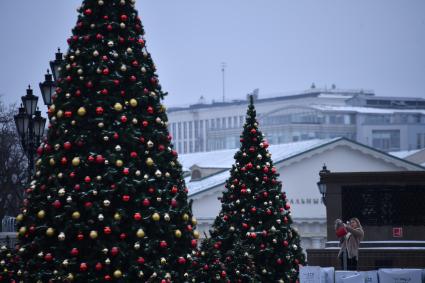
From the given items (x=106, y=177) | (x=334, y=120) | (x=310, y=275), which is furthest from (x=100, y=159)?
(x=334, y=120)

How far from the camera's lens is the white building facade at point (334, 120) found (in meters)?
136

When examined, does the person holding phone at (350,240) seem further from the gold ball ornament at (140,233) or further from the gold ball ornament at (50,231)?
the gold ball ornament at (50,231)

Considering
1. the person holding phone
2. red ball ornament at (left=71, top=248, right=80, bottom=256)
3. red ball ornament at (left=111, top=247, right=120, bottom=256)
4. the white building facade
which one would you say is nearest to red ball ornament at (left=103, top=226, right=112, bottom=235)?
red ball ornament at (left=111, top=247, right=120, bottom=256)

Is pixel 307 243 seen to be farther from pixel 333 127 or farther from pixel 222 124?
pixel 222 124

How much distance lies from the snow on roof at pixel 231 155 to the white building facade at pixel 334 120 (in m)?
55.6

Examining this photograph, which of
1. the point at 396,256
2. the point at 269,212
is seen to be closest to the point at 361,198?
the point at 396,256

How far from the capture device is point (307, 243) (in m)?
58.3

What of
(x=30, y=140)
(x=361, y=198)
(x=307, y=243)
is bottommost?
(x=307, y=243)

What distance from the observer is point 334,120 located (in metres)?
142

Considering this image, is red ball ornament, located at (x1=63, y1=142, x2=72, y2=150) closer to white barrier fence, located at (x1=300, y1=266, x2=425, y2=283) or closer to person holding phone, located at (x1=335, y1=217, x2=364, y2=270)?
white barrier fence, located at (x1=300, y1=266, x2=425, y2=283)

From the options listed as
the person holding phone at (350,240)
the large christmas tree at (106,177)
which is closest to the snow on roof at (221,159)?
the person holding phone at (350,240)

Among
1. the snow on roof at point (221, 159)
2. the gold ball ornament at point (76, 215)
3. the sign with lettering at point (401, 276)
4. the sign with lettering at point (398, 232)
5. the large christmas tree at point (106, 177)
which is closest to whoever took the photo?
the gold ball ornament at point (76, 215)

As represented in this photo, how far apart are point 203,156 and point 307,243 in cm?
2389

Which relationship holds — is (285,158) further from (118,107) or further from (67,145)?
(67,145)
